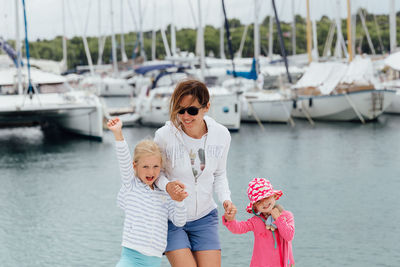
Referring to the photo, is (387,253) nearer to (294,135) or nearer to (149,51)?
(294,135)

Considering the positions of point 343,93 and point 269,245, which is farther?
point 343,93

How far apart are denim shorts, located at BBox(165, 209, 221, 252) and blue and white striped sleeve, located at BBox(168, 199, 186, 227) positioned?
8 cm

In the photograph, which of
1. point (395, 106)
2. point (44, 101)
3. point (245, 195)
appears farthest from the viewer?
point (395, 106)

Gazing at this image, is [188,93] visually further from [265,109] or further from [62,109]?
[265,109]

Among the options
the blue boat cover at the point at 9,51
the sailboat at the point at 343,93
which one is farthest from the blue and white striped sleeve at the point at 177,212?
the sailboat at the point at 343,93

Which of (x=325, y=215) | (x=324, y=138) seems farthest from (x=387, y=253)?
(x=324, y=138)

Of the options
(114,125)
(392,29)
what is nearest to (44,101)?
(114,125)

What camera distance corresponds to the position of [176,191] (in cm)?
357

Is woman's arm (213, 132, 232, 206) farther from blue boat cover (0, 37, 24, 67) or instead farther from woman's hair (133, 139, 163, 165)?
blue boat cover (0, 37, 24, 67)

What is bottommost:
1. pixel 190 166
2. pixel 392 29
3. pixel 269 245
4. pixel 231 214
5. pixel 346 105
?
pixel 346 105

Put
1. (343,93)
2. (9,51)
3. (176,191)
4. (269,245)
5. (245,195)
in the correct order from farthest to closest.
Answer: (343,93) → (9,51) → (245,195) → (269,245) → (176,191)

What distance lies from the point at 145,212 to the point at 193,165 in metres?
0.40

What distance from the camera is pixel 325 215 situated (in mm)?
10727

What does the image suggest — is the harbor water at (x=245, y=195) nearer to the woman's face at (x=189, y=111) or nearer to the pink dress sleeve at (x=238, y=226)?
the pink dress sleeve at (x=238, y=226)
